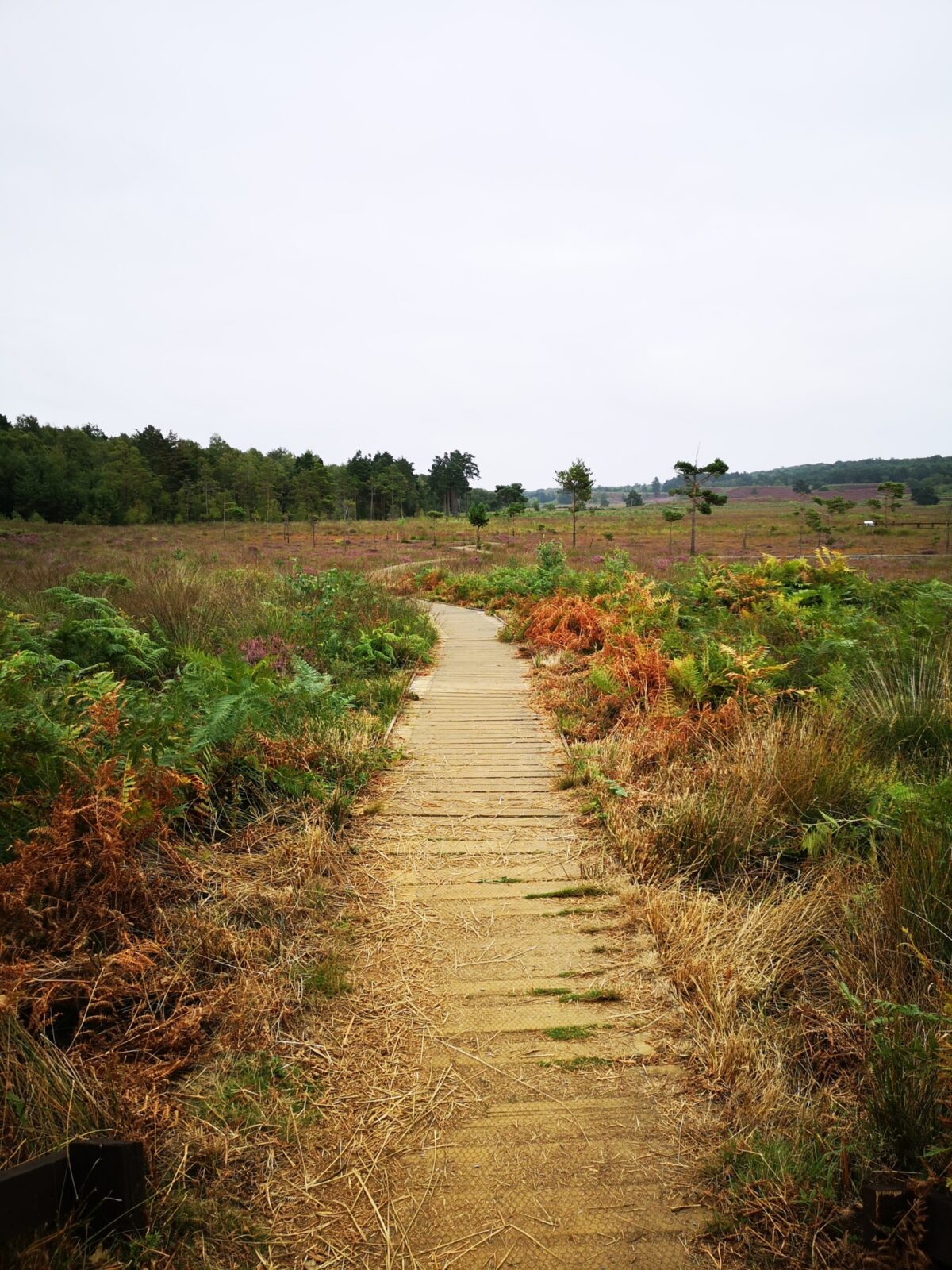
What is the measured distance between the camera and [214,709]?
12.6 ft

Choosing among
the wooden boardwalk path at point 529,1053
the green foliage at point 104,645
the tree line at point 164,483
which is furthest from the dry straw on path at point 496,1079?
the tree line at point 164,483

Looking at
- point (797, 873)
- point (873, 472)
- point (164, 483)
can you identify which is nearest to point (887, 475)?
point (873, 472)

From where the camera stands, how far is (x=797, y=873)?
12.1 feet

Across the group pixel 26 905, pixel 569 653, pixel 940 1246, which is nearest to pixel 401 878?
pixel 26 905

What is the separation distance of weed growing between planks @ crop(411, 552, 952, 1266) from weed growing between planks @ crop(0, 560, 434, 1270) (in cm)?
128

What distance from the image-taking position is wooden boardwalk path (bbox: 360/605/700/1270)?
1887 millimetres

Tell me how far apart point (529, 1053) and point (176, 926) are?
5.31ft

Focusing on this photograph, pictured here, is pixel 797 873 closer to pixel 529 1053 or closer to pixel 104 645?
pixel 529 1053

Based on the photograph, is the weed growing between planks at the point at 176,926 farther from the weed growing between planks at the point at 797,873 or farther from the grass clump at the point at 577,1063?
the weed growing between planks at the point at 797,873

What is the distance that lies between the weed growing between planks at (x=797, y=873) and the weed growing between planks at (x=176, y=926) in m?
1.28

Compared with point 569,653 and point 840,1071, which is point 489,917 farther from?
point 569,653

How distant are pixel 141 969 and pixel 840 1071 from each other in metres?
2.64

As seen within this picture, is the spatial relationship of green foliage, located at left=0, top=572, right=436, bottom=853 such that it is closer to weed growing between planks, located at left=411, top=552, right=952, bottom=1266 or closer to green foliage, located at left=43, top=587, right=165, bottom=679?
green foliage, located at left=43, top=587, right=165, bottom=679

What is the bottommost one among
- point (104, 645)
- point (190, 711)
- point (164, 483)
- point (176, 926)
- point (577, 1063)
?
point (577, 1063)
